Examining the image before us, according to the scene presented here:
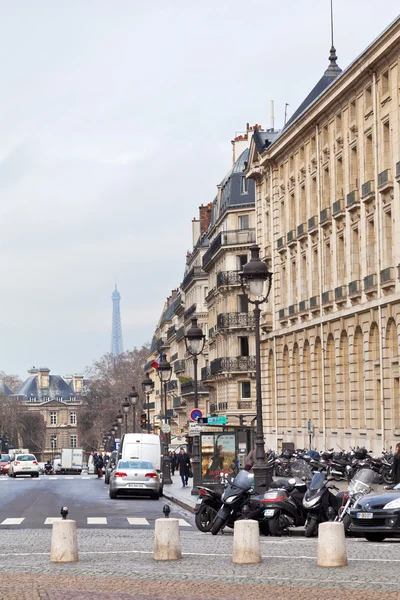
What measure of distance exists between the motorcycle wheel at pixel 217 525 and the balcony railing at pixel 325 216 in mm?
30966

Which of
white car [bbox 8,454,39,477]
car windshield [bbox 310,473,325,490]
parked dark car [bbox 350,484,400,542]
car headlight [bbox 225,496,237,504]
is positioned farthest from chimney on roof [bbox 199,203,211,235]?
parked dark car [bbox 350,484,400,542]

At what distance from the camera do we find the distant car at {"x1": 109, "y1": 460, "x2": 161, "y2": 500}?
44.0 meters

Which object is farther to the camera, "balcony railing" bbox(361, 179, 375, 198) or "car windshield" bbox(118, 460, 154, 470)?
"balcony railing" bbox(361, 179, 375, 198)

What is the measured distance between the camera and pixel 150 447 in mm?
52312

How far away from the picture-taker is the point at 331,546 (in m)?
17.5

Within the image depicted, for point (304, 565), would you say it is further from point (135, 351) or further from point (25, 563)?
point (135, 351)

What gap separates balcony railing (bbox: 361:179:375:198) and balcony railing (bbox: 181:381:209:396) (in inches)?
2072

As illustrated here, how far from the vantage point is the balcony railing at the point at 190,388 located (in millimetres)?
102375

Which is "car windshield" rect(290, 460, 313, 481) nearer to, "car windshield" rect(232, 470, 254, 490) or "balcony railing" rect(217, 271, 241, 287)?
"car windshield" rect(232, 470, 254, 490)

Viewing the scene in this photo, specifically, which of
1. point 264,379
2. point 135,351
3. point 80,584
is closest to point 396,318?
point 264,379

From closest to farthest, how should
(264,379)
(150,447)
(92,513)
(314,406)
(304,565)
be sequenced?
(304,565), (92,513), (150,447), (314,406), (264,379)

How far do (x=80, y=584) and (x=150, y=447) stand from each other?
36.3m

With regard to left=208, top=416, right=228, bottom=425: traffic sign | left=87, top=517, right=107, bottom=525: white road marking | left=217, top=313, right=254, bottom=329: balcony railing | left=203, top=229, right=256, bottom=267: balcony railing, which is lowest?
left=87, top=517, right=107, bottom=525: white road marking

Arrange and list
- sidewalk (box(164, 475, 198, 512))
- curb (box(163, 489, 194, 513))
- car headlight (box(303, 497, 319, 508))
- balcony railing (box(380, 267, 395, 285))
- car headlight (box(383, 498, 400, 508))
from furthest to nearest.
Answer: balcony railing (box(380, 267, 395, 285)) → sidewalk (box(164, 475, 198, 512)) → curb (box(163, 489, 194, 513)) → car headlight (box(303, 497, 319, 508)) → car headlight (box(383, 498, 400, 508))
